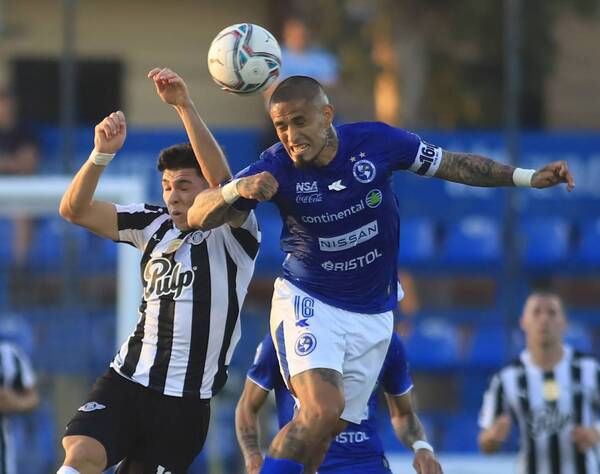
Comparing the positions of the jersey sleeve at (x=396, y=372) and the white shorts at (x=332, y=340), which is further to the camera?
the jersey sleeve at (x=396, y=372)

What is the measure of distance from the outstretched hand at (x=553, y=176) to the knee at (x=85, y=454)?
7.23 feet

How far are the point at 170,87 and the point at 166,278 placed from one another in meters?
0.89

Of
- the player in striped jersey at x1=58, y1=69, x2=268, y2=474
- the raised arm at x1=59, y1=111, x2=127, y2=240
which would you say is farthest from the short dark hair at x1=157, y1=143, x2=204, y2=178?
the raised arm at x1=59, y1=111, x2=127, y2=240

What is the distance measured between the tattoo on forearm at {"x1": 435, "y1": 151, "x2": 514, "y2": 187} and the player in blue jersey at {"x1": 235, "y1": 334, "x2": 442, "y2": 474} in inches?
39.5

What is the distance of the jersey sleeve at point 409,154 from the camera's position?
6.50 meters

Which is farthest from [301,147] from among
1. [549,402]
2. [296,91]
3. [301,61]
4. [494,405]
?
[301,61]

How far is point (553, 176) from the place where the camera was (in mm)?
6156

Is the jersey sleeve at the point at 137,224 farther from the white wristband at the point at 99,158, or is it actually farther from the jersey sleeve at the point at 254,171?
the jersey sleeve at the point at 254,171

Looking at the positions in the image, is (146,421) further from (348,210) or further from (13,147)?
(13,147)

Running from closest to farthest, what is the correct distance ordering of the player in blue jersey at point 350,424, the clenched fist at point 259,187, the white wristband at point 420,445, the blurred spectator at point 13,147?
1. the clenched fist at point 259,187
2. the white wristband at point 420,445
3. the player in blue jersey at point 350,424
4. the blurred spectator at point 13,147

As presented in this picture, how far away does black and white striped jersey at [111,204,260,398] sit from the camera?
651cm

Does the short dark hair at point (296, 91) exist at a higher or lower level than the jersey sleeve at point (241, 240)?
higher

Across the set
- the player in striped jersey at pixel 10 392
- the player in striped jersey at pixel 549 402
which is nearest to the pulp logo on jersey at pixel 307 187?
the player in striped jersey at pixel 549 402

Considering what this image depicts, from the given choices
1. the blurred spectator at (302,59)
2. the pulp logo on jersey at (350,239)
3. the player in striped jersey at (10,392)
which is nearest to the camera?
the pulp logo on jersey at (350,239)
